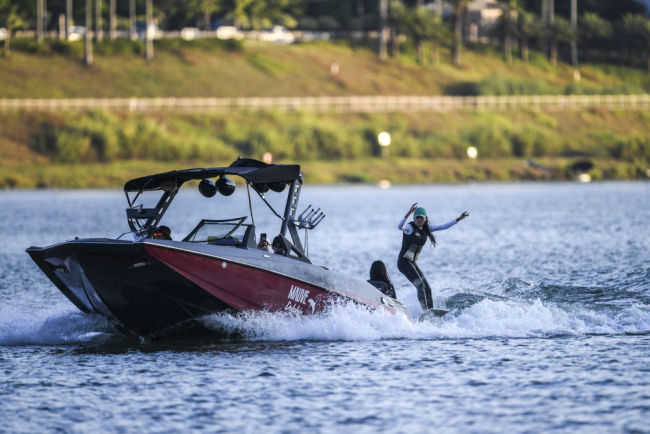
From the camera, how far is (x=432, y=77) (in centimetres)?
12569

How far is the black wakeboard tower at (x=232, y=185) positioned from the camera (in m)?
20.4

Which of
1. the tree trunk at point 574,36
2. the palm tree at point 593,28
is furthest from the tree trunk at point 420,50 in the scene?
the palm tree at point 593,28

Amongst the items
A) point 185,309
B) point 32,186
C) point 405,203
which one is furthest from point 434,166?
point 185,309

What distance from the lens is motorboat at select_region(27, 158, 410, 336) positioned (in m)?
19.4

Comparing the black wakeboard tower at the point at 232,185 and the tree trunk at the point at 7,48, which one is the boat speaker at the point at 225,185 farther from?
the tree trunk at the point at 7,48

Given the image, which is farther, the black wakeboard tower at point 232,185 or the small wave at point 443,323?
the small wave at point 443,323

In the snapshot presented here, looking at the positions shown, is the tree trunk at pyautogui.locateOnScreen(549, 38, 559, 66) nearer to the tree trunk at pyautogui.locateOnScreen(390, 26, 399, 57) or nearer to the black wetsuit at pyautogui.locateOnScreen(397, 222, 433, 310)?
the tree trunk at pyautogui.locateOnScreen(390, 26, 399, 57)

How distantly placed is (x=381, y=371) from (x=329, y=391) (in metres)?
1.65

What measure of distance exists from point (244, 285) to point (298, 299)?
118 centimetres

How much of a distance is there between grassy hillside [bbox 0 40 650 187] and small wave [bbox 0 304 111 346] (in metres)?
63.5

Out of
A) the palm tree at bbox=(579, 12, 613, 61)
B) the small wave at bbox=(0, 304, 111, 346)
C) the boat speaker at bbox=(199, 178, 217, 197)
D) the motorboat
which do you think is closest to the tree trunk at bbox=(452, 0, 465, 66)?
the palm tree at bbox=(579, 12, 613, 61)

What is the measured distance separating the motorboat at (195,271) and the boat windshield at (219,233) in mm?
17

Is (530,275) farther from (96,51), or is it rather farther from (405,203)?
(96,51)

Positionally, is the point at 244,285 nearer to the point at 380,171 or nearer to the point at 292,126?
the point at 380,171
